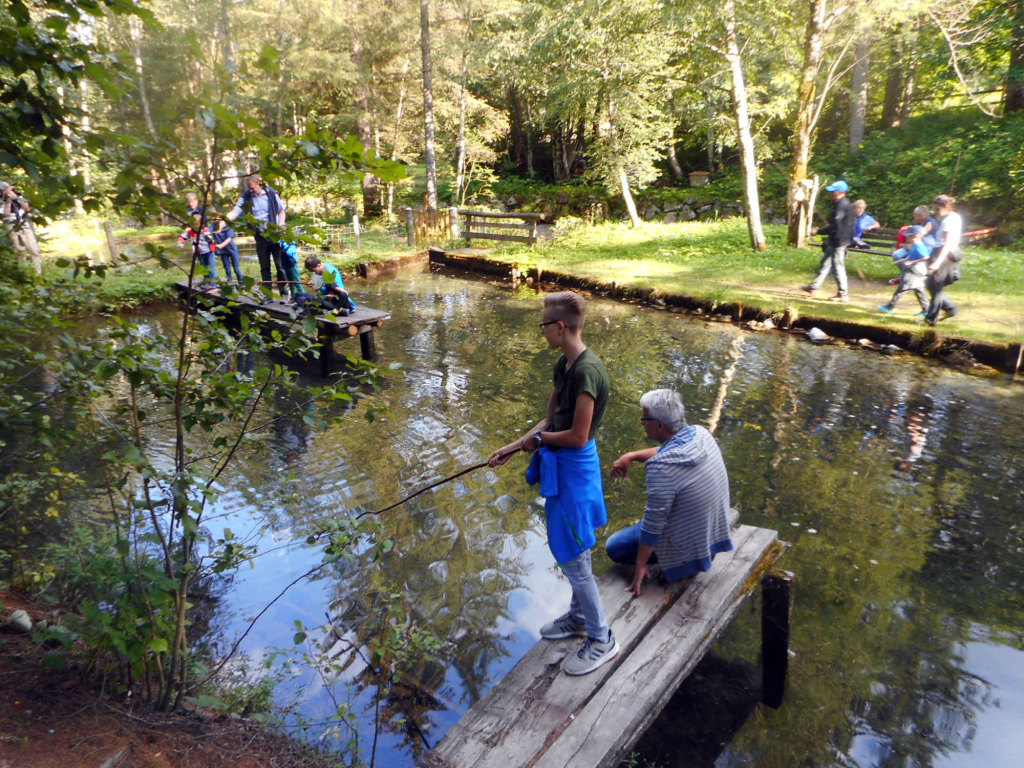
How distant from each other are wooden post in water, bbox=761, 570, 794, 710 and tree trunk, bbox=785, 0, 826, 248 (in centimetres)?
1287

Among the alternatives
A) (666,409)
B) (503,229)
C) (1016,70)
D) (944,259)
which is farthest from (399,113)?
(666,409)

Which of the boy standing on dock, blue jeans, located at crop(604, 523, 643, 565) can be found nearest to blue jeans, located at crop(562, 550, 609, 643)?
the boy standing on dock

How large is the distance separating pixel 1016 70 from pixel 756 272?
38.1 feet

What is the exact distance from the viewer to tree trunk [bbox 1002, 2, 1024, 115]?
18141mm

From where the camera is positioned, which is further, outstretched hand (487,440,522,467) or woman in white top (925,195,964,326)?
woman in white top (925,195,964,326)

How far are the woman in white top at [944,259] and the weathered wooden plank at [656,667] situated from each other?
26.1ft

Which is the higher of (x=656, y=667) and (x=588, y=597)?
(x=588, y=597)

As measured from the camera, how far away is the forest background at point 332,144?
2.45 meters

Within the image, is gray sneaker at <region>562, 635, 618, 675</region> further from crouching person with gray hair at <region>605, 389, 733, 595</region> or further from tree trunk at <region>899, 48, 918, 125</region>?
tree trunk at <region>899, 48, 918, 125</region>

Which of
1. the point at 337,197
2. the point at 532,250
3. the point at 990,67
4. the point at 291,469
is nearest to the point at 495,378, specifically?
the point at 291,469

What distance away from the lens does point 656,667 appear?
129 inches

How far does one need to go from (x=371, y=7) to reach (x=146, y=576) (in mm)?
28666

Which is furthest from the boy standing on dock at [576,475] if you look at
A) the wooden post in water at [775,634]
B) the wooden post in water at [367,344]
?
the wooden post in water at [367,344]

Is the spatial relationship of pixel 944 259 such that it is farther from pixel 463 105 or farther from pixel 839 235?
pixel 463 105
